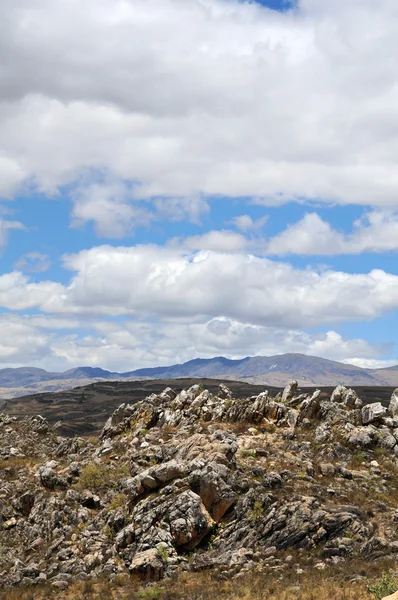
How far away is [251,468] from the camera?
3906cm

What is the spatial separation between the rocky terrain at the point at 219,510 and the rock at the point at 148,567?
68 millimetres

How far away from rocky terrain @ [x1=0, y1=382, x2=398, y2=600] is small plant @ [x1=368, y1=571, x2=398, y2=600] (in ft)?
0.24

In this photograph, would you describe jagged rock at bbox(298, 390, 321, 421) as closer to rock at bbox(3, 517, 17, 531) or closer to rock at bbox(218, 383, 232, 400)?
rock at bbox(218, 383, 232, 400)

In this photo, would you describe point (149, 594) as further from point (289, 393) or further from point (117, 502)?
point (289, 393)

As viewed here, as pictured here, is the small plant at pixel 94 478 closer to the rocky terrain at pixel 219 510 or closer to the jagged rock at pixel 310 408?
the rocky terrain at pixel 219 510

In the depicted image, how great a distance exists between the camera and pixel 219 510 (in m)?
34.9

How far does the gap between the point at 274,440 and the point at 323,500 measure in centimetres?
1119

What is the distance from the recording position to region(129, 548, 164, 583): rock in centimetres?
3036

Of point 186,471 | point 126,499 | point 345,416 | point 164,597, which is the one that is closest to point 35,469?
point 126,499

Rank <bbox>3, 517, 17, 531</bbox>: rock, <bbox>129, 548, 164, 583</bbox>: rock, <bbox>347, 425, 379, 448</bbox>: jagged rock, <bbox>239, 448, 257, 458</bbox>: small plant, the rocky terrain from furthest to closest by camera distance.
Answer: <bbox>347, 425, 379, 448</bbox>: jagged rock, <bbox>239, 448, 257, 458</bbox>: small plant, <bbox>3, 517, 17, 531</bbox>: rock, <bbox>129, 548, 164, 583</bbox>: rock, the rocky terrain

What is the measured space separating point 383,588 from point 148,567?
46.1 feet

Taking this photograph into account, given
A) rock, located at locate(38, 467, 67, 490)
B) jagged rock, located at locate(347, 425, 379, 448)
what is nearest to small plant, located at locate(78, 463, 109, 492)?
rock, located at locate(38, 467, 67, 490)

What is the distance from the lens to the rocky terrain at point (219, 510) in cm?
2914

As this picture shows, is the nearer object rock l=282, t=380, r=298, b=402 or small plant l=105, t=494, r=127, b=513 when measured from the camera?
small plant l=105, t=494, r=127, b=513
